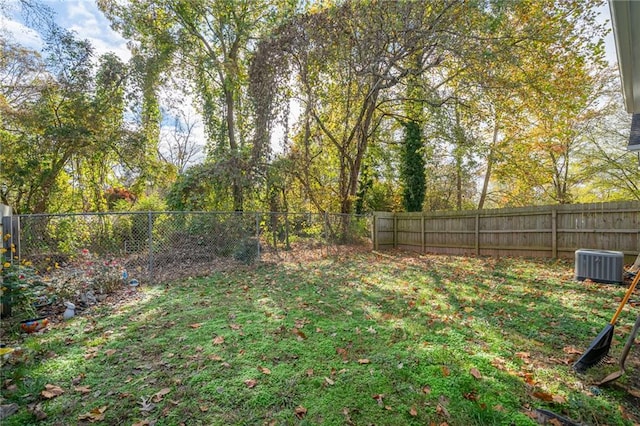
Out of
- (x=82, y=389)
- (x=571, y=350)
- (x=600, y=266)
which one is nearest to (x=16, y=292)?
(x=82, y=389)

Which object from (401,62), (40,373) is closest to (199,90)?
(401,62)

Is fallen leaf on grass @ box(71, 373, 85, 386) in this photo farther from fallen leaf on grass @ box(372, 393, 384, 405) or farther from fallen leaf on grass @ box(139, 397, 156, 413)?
fallen leaf on grass @ box(372, 393, 384, 405)

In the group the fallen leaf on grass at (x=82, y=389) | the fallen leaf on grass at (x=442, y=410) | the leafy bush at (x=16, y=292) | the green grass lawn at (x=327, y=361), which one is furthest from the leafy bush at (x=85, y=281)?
the fallen leaf on grass at (x=442, y=410)

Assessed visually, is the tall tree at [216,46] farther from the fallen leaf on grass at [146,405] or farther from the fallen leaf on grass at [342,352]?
the fallen leaf on grass at [146,405]

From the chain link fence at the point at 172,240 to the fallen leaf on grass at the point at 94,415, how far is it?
402 centimetres

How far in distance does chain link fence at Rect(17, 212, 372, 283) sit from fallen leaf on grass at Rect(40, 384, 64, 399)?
3.51 metres

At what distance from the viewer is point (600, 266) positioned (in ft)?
16.5

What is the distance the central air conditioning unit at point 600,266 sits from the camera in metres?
4.92

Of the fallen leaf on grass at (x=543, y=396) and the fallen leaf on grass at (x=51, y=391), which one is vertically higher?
the fallen leaf on grass at (x=51, y=391)

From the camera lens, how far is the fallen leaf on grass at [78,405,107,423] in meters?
1.88

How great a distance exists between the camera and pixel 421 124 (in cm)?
1227

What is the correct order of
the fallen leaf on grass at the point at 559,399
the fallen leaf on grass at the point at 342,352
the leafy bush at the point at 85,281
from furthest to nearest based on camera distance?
the leafy bush at the point at 85,281 < the fallen leaf on grass at the point at 342,352 < the fallen leaf on grass at the point at 559,399

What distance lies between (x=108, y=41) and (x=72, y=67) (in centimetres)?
163

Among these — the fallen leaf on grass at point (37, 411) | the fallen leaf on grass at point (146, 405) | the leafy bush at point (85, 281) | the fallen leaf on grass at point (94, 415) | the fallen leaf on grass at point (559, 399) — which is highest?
the leafy bush at point (85, 281)
